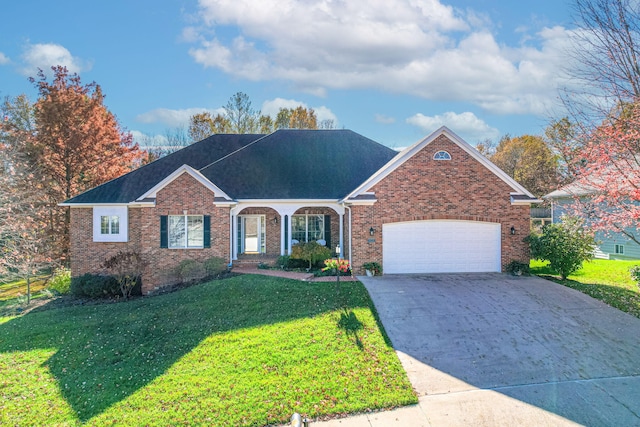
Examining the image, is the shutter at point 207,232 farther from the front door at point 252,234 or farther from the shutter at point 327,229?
the shutter at point 327,229

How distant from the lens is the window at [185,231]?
16.0 meters

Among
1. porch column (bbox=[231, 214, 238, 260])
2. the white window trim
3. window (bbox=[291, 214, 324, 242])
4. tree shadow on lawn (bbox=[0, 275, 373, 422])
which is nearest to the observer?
tree shadow on lawn (bbox=[0, 275, 373, 422])

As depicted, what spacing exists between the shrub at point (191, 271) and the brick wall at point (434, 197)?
261 inches

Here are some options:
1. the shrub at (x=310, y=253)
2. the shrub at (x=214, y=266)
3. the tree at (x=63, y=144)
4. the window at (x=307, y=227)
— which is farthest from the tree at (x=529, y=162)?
the tree at (x=63, y=144)

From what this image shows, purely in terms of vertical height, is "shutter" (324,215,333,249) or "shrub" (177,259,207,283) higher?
"shutter" (324,215,333,249)

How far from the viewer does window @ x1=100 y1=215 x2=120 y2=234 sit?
1756 centimetres

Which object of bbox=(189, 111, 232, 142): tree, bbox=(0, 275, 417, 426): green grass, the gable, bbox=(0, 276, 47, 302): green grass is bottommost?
bbox=(0, 276, 47, 302): green grass

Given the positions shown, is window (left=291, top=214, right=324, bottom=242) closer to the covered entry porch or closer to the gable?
the covered entry porch

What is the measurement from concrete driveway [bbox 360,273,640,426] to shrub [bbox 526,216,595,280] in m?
1.66

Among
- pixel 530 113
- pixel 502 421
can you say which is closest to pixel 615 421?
pixel 502 421

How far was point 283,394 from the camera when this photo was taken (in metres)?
6.88

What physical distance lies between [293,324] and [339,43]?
1261cm

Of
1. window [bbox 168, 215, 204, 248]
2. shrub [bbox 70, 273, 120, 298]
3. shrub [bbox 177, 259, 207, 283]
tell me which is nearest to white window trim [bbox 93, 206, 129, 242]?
shrub [bbox 70, 273, 120, 298]

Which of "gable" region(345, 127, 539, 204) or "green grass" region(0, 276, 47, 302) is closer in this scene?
"gable" region(345, 127, 539, 204)
